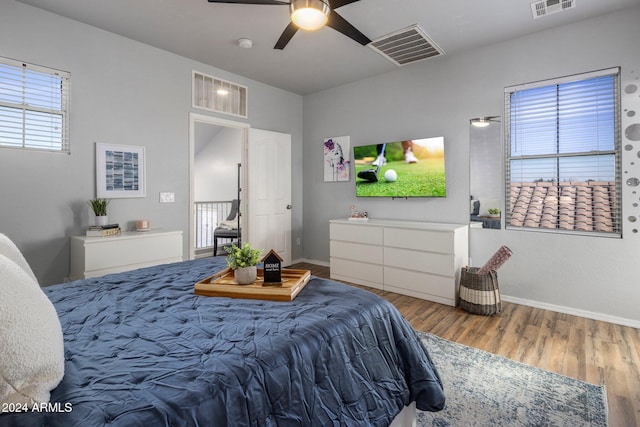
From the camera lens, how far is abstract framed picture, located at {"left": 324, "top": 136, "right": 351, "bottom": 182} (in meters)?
4.94

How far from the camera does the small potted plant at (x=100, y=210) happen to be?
314 centimetres

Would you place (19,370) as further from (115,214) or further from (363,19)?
(363,19)

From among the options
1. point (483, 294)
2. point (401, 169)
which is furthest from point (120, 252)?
point (483, 294)

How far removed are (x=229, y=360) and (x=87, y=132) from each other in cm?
327

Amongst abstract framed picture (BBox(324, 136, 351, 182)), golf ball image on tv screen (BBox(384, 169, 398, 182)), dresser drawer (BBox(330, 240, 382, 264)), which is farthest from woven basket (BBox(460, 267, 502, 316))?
abstract framed picture (BBox(324, 136, 351, 182))

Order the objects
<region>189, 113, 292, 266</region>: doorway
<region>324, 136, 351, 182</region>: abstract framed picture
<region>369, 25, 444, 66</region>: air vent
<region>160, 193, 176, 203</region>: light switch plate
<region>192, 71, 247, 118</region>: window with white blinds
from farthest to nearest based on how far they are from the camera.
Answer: <region>324, 136, 351, 182</region>: abstract framed picture, <region>189, 113, 292, 266</region>: doorway, <region>192, 71, 247, 118</region>: window with white blinds, <region>160, 193, 176, 203</region>: light switch plate, <region>369, 25, 444, 66</region>: air vent

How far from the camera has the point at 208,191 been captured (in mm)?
7469

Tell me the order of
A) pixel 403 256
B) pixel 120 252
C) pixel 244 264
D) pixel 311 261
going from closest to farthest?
pixel 244 264
pixel 120 252
pixel 403 256
pixel 311 261

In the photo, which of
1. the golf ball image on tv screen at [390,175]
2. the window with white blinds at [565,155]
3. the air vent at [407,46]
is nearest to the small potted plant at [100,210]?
the air vent at [407,46]

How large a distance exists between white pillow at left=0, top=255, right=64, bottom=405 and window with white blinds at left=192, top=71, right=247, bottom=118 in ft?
12.1

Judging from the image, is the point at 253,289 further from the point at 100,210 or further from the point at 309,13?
the point at 100,210

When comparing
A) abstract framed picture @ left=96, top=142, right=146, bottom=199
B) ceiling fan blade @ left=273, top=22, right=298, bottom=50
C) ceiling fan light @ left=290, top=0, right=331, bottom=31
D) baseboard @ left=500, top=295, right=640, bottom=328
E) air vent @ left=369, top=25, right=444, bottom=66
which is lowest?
baseboard @ left=500, top=295, right=640, bottom=328

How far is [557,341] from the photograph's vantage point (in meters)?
2.61

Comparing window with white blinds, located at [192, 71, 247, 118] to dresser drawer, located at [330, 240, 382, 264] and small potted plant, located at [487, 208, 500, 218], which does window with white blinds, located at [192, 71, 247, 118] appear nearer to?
dresser drawer, located at [330, 240, 382, 264]
